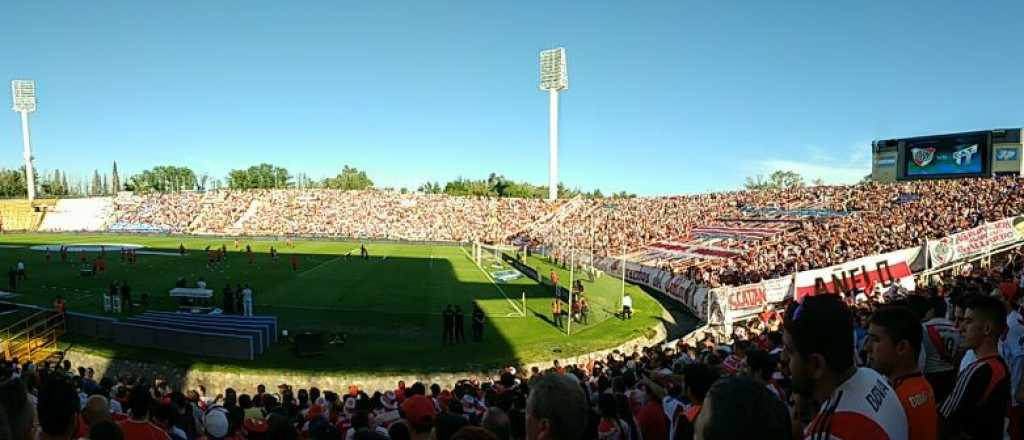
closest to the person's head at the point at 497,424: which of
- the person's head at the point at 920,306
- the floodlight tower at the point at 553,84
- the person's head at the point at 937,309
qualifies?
the person's head at the point at 920,306

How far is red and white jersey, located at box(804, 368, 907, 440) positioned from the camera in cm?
264

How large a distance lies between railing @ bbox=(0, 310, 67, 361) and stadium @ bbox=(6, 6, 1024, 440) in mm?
83

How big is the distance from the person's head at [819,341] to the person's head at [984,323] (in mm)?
2657

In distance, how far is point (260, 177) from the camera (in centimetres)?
17538

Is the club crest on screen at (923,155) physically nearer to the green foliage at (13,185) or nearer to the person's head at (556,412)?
the person's head at (556,412)

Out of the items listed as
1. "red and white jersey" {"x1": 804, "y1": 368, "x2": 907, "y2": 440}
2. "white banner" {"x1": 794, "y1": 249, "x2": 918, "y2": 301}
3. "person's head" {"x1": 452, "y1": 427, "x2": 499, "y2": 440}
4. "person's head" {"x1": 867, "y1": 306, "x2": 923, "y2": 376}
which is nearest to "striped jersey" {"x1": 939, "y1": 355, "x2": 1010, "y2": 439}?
"person's head" {"x1": 867, "y1": 306, "x2": 923, "y2": 376}

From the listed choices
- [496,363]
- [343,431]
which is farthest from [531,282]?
[343,431]

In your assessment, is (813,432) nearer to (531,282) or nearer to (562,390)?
(562,390)

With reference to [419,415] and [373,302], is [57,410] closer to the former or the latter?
[419,415]

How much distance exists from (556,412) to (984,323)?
3677 millimetres

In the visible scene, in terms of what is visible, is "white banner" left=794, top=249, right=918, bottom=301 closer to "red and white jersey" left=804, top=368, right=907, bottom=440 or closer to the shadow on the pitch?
the shadow on the pitch

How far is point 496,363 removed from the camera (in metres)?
18.2

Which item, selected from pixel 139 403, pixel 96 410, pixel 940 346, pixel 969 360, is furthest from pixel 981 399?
pixel 96 410

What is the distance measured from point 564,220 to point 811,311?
6583 cm
